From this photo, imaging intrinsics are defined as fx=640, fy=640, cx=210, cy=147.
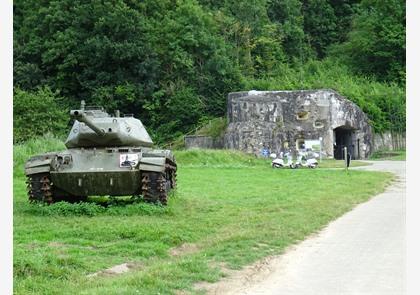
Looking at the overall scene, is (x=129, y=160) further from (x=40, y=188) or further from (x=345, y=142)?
(x=345, y=142)

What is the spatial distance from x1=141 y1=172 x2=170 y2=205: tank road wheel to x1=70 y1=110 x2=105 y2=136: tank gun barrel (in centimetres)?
138

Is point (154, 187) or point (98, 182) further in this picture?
point (154, 187)

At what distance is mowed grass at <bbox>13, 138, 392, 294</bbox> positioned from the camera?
22.3ft

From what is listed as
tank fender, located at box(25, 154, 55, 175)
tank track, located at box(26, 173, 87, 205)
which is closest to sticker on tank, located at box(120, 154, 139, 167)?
tank fender, located at box(25, 154, 55, 175)

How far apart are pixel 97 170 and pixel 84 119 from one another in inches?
42.3

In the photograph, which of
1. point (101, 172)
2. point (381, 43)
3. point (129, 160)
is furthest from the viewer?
point (381, 43)

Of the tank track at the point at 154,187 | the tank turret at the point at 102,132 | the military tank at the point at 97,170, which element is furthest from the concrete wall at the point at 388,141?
the tank track at the point at 154,187

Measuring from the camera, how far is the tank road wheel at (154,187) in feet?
42.3

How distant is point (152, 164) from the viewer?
12781mm

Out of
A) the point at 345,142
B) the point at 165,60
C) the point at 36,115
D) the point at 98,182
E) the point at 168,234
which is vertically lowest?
the point at 168,234

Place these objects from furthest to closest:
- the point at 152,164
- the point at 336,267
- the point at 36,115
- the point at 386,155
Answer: the point at 386,155 < the point at 36,115 < the point at 152,164 < the point at 336,267

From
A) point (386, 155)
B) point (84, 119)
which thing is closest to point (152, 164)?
point (84, 119)

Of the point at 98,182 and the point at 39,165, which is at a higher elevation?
the point at 39,165

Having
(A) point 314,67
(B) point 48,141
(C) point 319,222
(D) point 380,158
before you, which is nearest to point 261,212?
(C) point 319,222
